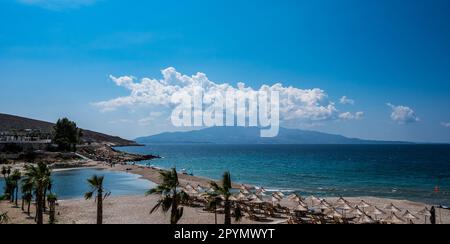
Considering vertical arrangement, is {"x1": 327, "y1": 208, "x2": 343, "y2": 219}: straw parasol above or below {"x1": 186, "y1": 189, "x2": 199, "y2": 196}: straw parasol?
below

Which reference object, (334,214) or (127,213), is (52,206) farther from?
(334,214)

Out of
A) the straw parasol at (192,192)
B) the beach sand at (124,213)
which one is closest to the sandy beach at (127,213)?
the beach sand at (124,213)

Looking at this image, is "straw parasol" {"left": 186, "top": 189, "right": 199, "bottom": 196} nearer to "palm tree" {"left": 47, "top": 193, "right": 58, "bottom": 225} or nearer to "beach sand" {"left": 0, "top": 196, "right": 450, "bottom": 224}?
"beach sand" {"left": 0, "top": 196, "right": 450, "bottom": 224}

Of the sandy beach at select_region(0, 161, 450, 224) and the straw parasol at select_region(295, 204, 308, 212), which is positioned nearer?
the sandy beach at select_region(0, 161, 450, 224)

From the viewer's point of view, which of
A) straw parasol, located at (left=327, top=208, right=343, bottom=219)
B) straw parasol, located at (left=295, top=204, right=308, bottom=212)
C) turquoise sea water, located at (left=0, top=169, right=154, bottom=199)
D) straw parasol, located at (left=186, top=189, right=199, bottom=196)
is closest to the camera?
straw parasol, located at (left=327, top=208, right=343, bottom=219)

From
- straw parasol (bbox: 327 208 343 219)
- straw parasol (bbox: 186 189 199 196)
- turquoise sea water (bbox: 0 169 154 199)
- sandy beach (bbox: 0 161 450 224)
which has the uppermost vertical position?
straw parasol (bbox: 186 189 199 196)

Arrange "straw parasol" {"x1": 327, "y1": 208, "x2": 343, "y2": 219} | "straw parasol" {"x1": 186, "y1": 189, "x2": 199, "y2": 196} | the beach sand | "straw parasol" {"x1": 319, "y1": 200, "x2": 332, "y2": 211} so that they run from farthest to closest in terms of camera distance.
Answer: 1. "straw parasol" {"x1": 186, "y1": 189, "x2": 199, "y2": 196}
2. "straw parasol" {"x1": 319, "y1": 200, "x2": 332, "y2": 211}
3. the beach sand
4. "straw parasol" {"x1": 327, "y1": 208, "x2": 343, "y2": 219}

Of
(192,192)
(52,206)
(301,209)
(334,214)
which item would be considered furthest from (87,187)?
(334,214)

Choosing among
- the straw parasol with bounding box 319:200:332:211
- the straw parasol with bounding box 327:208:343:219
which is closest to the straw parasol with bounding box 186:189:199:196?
the straw parasol with bounding box 319:200:332:211

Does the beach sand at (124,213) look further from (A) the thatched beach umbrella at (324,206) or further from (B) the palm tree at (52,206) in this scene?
(A) the thatched beach umbrella at (324,206)
